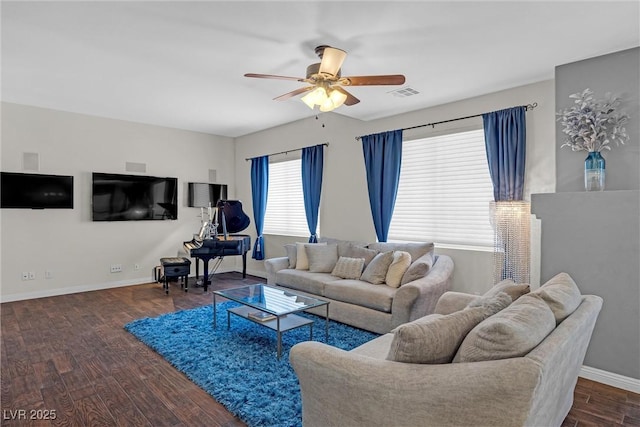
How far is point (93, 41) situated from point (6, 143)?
124 inches

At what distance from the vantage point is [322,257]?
16.0 ft

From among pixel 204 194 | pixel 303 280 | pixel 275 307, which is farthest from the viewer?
pixel 204 194

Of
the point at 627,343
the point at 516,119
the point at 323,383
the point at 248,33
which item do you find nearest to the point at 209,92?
the point at 248,33

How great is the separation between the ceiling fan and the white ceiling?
0.22 m

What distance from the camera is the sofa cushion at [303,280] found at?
14.3ft

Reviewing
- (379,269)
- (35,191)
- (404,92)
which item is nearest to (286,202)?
(379,269)

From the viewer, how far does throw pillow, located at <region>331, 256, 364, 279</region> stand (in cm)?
441

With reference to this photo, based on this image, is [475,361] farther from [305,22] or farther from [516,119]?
[516,119]

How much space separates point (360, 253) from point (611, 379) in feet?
8.88

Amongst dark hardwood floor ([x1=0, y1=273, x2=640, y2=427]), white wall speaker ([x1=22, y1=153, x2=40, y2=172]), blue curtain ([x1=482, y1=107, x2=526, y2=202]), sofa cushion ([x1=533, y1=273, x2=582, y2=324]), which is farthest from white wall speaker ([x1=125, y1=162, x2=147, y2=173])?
sofa cushion ([x1=533, y1=273, x2=582, y2=324])

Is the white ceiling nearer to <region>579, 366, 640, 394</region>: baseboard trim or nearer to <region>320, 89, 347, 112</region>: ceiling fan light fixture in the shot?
<region>320, 89, 347, 112</region>: ceiling fan light fixture

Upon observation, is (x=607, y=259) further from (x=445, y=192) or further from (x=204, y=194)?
(x=204, y=194)

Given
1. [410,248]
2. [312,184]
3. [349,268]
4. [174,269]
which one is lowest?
[174,269]

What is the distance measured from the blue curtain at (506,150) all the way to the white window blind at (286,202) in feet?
10.6
